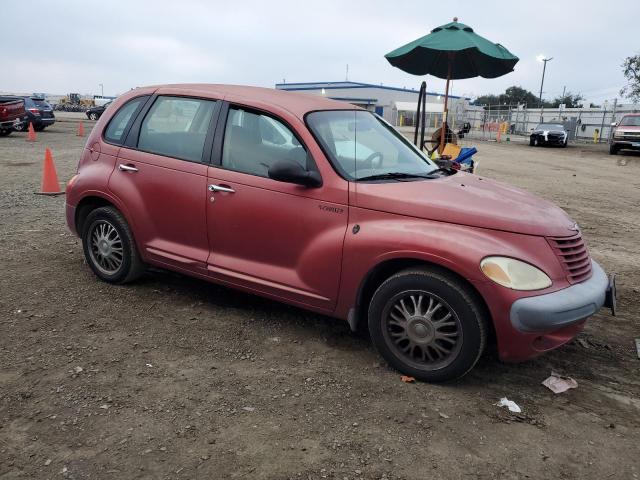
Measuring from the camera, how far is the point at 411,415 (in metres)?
2.91

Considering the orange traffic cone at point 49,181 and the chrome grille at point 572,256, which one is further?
the orange traffic cone at point 49,181

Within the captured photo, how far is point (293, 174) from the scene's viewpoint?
3402 mm

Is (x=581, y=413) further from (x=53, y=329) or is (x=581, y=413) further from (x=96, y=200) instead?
(x=96, y=200)

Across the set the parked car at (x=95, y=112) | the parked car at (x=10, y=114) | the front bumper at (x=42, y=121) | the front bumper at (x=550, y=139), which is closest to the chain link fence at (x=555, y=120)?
the front bumper at (x=550, y=139)

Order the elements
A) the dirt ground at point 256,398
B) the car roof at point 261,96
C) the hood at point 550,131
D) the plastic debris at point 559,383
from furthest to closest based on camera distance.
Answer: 1. the hood at point 550,131
2. the car roof at point 261,96
3. the plastic debris at point 559,383
4. the dirt ground at point 256,398

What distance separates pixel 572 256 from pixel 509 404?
3.22 feet

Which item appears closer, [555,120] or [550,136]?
[550,136]

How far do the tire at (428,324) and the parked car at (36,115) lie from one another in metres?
21.7

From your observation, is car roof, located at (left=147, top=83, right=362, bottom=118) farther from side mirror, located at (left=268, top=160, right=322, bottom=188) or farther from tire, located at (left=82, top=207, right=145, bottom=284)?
tire, located at (left=82, top=207, right=145, bottom=284)

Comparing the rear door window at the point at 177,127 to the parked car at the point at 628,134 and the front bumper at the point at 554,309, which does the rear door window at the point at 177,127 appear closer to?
the front bumper at the point at 554,309

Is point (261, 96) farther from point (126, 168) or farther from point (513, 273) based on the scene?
point (513, 273)

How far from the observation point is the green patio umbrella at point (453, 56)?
26.6 ft

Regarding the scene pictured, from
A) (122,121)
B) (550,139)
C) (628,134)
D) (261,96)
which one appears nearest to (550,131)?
(550,139)

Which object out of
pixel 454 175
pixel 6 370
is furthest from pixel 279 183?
pixel 6 370
